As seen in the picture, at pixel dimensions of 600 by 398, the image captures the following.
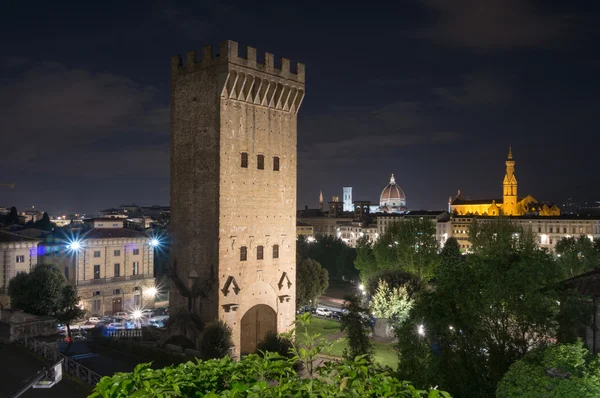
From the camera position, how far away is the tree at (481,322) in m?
19.3

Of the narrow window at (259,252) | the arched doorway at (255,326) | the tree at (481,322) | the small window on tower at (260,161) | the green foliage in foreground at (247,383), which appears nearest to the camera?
the green foliage in foreground at (247,383)

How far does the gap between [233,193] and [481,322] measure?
17.0 m

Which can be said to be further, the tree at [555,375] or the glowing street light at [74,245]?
the glowing street light at [74,245]

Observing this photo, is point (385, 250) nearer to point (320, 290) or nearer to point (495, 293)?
point (320, 290)

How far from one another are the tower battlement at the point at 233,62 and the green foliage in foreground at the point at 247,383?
26083 millimetres

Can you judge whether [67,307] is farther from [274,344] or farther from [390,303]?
[390,303]

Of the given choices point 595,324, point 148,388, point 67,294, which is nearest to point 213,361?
point 148,388

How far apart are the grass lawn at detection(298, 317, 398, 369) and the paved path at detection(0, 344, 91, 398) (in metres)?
14.5

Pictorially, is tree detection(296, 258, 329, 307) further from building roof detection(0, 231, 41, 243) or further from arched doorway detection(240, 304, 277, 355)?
building roof detection(0, 231, 41, 243)

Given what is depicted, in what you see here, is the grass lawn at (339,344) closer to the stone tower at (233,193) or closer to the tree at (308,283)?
the tree at (308,283)

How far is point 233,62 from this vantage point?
31.8 meters

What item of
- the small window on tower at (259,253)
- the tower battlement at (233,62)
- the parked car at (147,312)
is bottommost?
the parked car at (147,312)

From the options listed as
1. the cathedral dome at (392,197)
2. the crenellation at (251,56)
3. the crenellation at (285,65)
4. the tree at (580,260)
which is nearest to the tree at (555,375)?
the crenellation at (251,56)

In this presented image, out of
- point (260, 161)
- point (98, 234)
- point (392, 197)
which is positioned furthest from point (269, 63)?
point (392, 197)
